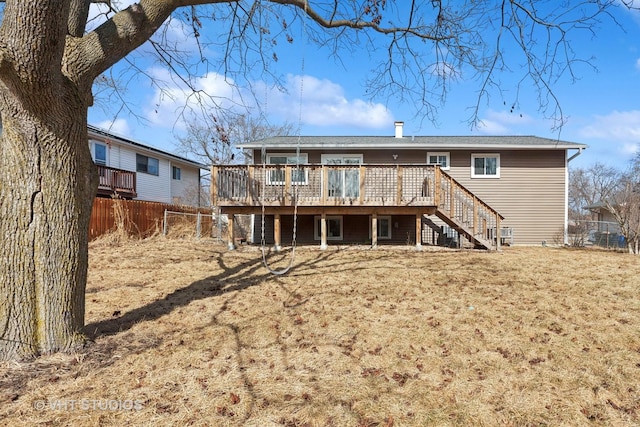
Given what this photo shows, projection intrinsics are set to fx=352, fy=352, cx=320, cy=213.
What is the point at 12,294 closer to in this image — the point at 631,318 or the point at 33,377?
the point at 33,377

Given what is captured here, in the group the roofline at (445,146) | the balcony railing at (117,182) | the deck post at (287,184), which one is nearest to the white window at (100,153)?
the balcony railing at (117,182)

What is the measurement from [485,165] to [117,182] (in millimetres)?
16700

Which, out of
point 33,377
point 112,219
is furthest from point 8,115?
point 112,219

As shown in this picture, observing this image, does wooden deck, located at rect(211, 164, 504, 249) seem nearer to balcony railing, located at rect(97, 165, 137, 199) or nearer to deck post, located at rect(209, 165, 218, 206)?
deck post, located at rect(209, 165, 218, 206)

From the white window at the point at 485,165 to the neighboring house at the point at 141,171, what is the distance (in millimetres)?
14420

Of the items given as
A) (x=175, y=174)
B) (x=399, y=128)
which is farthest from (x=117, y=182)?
(x=399, y=128)

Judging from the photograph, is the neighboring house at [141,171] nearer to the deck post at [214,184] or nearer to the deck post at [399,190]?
the deck post at [214,184]

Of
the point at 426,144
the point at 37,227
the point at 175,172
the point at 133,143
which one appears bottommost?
the point at 37,227

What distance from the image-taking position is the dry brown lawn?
2.66 metres

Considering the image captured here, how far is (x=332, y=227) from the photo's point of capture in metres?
13.1

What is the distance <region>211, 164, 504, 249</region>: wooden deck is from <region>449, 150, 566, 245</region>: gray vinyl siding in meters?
3.53

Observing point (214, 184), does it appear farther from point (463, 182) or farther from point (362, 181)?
point (463, 182)

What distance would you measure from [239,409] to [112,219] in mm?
10911

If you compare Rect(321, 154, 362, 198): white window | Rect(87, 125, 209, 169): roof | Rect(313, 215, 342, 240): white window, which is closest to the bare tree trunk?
Rect(321, 154, 362, 198): white window
